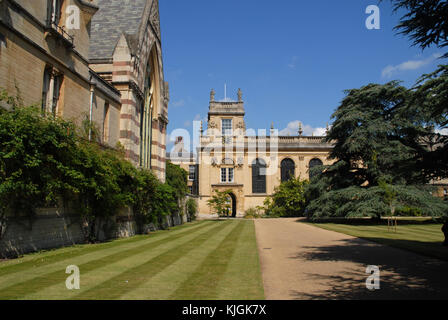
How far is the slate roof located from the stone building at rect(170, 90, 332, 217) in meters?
26.4

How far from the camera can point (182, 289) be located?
6.22 metres

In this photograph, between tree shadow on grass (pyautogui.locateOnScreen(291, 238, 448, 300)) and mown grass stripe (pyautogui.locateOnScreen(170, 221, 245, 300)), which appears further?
tree shadow on grass (pyautogui.locateOnScreen(291, 238, 448, 300))

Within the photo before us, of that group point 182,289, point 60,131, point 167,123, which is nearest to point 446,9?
point 182,289

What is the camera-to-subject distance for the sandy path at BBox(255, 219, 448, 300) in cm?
609

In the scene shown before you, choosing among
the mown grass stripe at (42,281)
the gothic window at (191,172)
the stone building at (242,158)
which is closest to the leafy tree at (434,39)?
the mown grass stripe at (42,281)

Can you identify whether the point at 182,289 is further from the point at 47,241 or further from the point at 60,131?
the point at 47,241

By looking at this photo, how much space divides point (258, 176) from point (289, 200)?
23.4ft

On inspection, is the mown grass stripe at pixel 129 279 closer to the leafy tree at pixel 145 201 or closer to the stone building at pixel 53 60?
the stone building at pixel 53 60

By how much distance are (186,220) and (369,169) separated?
18.2 m

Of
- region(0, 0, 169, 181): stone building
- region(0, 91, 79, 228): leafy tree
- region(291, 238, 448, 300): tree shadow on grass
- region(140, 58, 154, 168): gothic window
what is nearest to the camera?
region(291, 238, 448, 300): tree shadow on grass

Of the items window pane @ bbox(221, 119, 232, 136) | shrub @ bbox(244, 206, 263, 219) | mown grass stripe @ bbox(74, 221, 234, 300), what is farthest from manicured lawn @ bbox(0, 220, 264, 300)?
window pane @ bbox(221, 119, 232, 136)

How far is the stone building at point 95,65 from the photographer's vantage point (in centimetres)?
1111

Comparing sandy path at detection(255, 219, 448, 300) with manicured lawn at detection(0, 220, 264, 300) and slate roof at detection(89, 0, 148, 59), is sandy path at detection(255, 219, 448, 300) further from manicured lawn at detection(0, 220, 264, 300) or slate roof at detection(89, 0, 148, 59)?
slate roof at detection(89, 0, 148, 59)

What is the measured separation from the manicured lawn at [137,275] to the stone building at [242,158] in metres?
36.1
